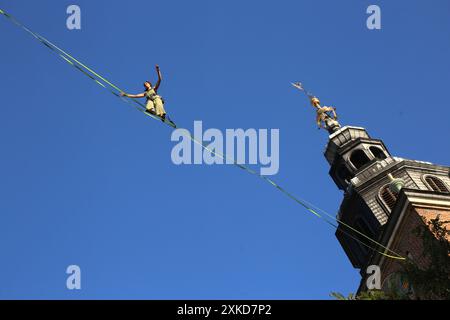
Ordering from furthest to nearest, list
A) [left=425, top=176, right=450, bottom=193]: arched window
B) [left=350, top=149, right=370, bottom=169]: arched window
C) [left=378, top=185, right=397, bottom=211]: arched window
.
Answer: [left=350, top=149, right=370, bottom=169]: arched window → [left=425, top=176, right=450, bottom=193]: arched window → [left=378, top=185, right=397, bottom=211]: arched window

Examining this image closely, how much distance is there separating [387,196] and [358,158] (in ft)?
16.2

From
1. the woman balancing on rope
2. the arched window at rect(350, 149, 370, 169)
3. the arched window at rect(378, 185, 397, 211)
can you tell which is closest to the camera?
the woman balancing on rope

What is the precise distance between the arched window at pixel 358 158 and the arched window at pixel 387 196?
377 cm

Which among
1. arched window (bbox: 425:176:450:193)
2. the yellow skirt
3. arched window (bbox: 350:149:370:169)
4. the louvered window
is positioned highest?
arched window (bbox: 350:149:370:169)

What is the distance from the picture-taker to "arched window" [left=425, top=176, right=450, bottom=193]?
3012cm

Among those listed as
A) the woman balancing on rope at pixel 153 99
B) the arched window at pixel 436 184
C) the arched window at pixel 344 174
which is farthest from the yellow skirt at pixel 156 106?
the arched window at pixel 344 174

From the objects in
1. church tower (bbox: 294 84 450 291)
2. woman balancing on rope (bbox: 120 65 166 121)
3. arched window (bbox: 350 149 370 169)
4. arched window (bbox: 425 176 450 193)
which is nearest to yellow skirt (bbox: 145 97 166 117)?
woman balancing on rope (bbox: 120 65 166 121)

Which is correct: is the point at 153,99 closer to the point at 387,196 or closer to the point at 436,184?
the point at 387,196

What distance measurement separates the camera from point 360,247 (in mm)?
31672

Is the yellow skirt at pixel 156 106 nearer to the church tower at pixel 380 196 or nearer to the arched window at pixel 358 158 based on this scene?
the church tower at pixel 380 196

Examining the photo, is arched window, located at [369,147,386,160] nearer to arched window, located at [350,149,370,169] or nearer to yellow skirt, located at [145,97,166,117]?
arched window, located at [350,149,370,169]
